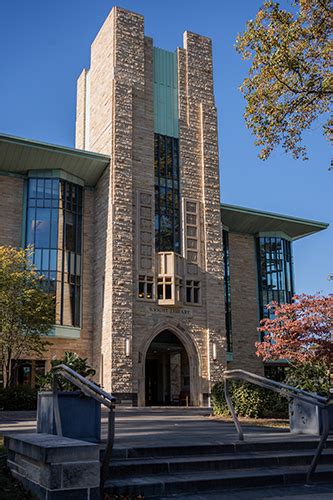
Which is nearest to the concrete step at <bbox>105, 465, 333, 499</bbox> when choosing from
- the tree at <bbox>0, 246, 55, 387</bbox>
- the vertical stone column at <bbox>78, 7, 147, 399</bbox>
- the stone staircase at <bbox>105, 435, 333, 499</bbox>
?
the stone staircase at <bbox>105, 435, 333, 499</bbox>

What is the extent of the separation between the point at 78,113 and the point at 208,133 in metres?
9.25

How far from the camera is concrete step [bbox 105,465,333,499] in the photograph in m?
6.07

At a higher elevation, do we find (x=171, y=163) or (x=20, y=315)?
(x=171, y=163)

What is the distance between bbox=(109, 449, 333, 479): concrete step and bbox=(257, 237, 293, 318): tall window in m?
27.1

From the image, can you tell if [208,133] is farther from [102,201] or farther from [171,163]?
[102,201]

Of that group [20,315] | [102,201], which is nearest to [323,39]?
[20,315]

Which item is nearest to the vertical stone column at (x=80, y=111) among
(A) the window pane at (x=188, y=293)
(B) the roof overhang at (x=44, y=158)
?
(B) the roof overhang at (x=44, y=158)

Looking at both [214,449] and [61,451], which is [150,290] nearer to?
[214,449]

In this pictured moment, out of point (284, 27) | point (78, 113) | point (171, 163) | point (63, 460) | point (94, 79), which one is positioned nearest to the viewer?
point (63, 460)

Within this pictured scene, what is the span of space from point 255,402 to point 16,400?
8882 millimetres

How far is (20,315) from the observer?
22.8 meters

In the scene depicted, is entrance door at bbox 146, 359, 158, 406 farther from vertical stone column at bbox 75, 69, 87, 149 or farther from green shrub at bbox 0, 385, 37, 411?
vertical stone column at bbox 75, 69, 87, 149

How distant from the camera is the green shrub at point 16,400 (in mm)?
20359

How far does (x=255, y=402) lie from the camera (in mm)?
17578
